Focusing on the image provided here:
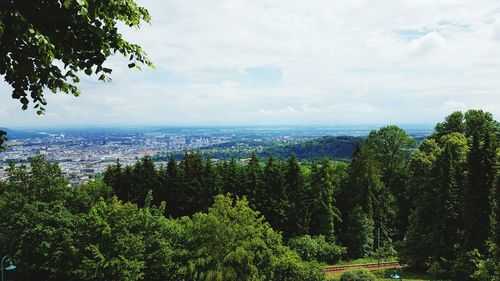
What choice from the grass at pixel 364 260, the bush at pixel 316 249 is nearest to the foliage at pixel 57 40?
the bush at pixel 316 249

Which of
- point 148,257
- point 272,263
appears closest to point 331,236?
point 272,263

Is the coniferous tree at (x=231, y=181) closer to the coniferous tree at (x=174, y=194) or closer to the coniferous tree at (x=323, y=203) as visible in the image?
the coniferous tree at (x=174, y=194)

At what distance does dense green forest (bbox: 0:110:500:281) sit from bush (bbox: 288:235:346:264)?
0.32 ft

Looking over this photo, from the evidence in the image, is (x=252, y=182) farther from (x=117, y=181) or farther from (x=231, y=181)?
(x=117, y=181)

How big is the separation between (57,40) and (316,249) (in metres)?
34.1

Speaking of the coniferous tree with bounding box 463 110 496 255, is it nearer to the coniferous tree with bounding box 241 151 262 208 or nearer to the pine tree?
the pine tree

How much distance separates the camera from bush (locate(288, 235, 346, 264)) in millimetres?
36938

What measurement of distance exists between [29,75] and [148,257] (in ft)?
60.8

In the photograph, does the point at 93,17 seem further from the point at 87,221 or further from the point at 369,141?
the point at 369,141

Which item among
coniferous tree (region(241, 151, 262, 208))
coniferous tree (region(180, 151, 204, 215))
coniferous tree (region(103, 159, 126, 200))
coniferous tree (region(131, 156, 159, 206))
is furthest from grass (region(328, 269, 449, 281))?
coniferous tree (region(103, 159, 126, 200))

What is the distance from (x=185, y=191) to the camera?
134ft

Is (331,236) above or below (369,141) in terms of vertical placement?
below

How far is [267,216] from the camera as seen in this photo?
132 feet

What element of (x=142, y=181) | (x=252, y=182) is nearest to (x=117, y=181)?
(x=142, y=181)
